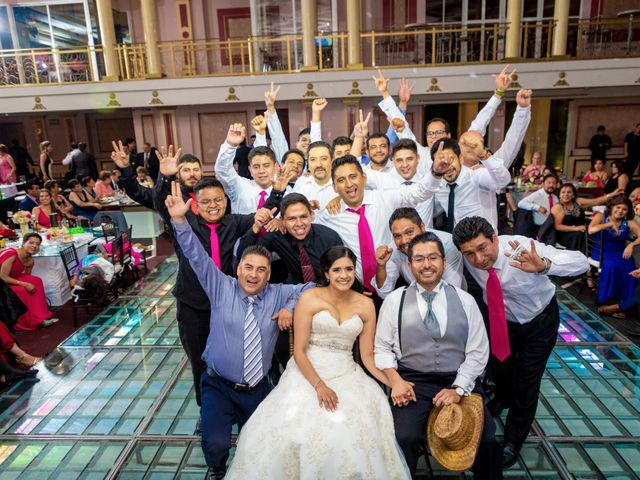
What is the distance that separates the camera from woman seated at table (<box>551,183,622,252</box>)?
19.0 ft

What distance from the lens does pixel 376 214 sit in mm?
3191

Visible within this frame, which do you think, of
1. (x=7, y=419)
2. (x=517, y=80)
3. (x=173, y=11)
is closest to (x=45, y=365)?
(x=7, y=419)

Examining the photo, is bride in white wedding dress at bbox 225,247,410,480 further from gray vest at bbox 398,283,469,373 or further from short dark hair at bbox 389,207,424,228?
short dark hair at bbox 389,207,424,228

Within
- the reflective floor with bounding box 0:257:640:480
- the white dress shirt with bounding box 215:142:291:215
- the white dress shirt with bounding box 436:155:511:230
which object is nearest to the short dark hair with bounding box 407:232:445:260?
the white dress shirt with bounding box 436:155:511:230

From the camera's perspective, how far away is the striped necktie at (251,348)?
2.67 meters

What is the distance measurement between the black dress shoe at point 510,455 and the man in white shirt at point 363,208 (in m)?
1.24

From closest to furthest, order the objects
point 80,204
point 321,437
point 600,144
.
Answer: point 321,437, point 80,204, point 600,144

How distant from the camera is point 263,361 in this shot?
272cm

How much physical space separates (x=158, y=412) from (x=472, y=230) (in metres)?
2.55

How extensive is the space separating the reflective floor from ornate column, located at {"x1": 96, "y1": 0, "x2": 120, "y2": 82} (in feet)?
26.1

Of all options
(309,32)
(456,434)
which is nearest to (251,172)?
(456,434)

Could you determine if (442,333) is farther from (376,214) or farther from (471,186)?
(471,186)

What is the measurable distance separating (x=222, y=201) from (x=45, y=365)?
2.54 m

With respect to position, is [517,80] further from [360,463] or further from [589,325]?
[360,463]
